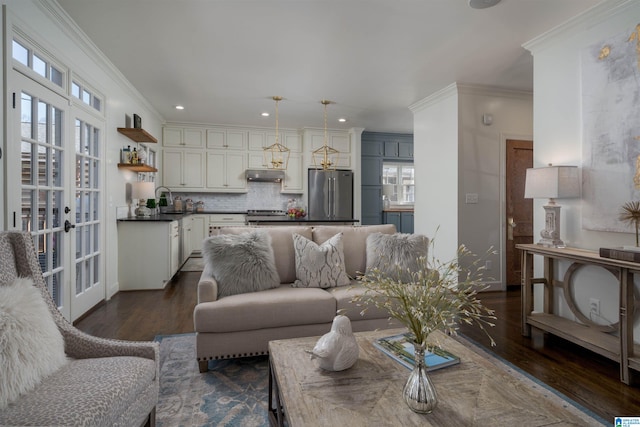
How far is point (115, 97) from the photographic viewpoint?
156 inches

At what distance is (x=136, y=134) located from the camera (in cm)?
431

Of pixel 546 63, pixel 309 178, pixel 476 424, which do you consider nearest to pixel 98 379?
pixel 476 424

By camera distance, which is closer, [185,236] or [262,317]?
[262,317]

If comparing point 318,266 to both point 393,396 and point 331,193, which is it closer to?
point 393,396

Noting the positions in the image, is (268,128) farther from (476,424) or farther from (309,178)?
(476,424)

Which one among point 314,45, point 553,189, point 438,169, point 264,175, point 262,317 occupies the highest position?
point 314,45

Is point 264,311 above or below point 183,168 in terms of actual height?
below

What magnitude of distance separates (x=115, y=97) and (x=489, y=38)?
13.4 feet

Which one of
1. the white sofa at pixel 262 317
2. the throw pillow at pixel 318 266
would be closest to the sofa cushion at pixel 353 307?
the white sofa at pixel 262 317

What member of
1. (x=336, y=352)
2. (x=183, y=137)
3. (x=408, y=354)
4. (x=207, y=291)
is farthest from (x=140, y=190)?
(x=408, y=354)

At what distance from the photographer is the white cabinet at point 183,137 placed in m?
6.32

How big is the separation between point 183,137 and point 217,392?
5.50 meters

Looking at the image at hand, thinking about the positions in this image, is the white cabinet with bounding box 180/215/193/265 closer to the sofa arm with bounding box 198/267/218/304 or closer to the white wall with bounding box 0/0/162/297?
the white wall with bounding box 0/0/162/297

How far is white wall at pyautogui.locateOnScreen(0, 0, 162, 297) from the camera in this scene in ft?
7.79
